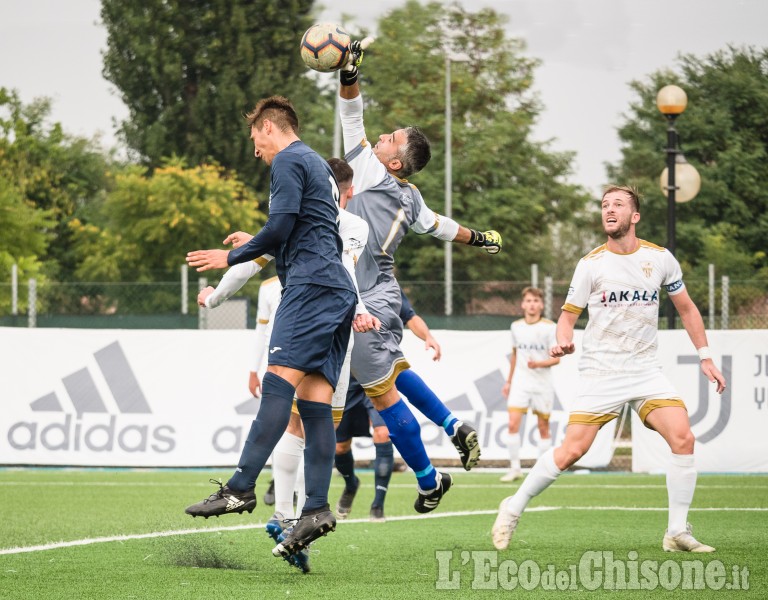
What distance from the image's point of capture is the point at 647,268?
7.80 metres

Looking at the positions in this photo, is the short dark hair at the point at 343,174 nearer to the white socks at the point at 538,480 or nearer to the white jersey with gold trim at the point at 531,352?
the white socks at the point at 538,480

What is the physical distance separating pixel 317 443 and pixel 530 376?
8695 millimetres

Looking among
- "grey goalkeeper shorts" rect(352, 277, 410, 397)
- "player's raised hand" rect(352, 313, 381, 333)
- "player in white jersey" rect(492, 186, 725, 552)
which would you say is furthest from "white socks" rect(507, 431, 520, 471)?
"player's raised hand" rect(352, 313, 381, 333)

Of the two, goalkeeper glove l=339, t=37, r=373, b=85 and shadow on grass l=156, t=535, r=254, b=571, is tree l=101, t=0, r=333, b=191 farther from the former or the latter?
goalkeeper glove l=339, t=37, r=373, b=85

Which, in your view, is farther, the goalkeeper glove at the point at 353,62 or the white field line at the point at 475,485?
the white field line at the point at 475,485

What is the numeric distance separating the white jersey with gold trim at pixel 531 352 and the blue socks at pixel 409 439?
7.41m

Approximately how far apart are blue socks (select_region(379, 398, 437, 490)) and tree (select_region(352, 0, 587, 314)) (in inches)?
1348

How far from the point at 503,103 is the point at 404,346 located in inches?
1275

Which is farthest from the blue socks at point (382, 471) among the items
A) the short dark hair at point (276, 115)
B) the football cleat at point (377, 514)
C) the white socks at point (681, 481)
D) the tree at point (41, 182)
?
the tree at point (41, 182)

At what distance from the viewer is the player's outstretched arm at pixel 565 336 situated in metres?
7.66

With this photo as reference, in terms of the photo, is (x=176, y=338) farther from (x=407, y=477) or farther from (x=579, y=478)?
(x=579, y=478)

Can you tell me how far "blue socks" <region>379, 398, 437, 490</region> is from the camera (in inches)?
296

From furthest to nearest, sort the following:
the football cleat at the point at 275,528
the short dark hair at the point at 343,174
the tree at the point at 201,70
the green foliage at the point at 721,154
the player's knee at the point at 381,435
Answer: the tree at the point at 201,70
the green foliage at the point at 721,154
the player's knee at the point at 381,435
the short dark hair at the point at 343,174
the football cleat at the point at 275,528

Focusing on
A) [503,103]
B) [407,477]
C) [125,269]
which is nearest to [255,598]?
[407,477]
